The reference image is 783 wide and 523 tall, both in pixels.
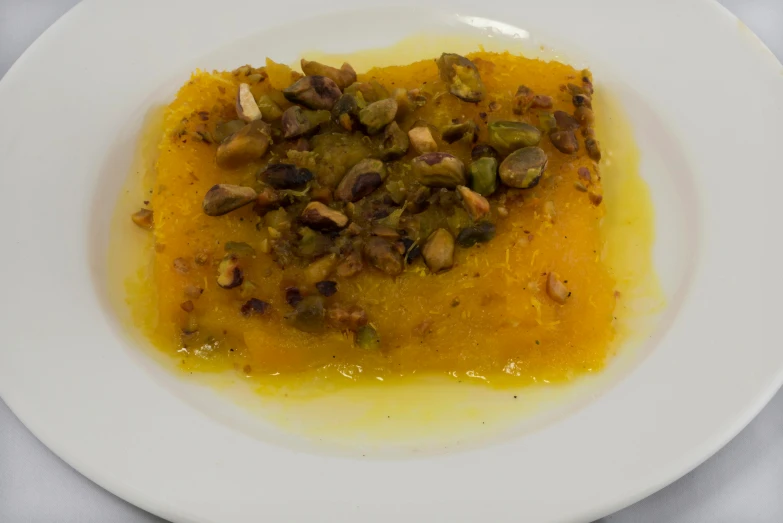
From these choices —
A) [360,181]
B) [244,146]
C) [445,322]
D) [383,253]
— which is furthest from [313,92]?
[445,322]

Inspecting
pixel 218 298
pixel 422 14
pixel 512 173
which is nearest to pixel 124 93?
pixel 218 298

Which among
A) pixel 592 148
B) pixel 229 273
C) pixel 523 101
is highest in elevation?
→ pixel 523 101

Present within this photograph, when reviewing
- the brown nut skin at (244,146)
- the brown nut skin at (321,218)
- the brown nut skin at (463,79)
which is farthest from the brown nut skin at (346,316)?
the brown nut skin at (463,79)

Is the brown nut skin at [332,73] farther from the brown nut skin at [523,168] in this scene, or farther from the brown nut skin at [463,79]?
the brown nut skin at [523,168]

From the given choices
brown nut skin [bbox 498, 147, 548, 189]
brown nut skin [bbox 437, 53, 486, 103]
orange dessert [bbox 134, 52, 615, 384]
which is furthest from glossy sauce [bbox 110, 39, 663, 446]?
brown nut skin [bbox 437, 53, 486, 103]

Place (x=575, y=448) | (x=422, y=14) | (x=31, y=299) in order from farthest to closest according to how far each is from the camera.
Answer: (x=422, y=14) → (x=31, y=299) → (x=575, y=448)

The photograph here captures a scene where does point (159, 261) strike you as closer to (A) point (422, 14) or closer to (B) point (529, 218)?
(B) point (529, 218)

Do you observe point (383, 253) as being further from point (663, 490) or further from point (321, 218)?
point (663, 490)

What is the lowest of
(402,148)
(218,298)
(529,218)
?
(218,298)
